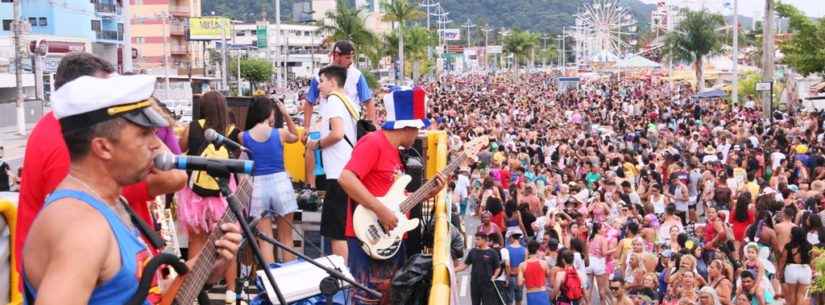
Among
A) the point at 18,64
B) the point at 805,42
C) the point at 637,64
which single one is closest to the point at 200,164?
the point at 805,42

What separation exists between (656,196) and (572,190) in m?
1.63

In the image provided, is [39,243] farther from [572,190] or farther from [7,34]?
[7,34]

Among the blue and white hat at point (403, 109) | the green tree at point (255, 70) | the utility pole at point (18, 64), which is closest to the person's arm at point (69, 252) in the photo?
the blue and white hat at point (403, 109)

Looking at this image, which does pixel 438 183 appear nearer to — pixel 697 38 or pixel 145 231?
pixel 145 231

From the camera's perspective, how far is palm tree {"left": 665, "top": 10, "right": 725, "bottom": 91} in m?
65.1

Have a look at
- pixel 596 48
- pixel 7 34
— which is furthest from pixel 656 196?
pixel 596 48

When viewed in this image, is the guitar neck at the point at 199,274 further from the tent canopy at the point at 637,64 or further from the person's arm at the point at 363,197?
the tent canopy at the point at 637,64

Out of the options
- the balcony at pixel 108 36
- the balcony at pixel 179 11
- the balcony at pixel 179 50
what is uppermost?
the balcony at pixel 179 11

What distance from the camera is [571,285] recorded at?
1125 centimetres

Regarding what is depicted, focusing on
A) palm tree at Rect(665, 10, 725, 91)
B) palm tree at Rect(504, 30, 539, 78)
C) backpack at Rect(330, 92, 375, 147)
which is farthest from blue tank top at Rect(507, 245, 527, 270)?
palm tree at Rect(504, 30, 539, 78)

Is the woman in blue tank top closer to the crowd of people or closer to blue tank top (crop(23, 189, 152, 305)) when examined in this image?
the crowd of people

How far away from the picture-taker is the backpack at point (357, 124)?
23.3ft

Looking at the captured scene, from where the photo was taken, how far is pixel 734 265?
11688mm

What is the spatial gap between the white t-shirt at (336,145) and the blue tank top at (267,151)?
407mm
